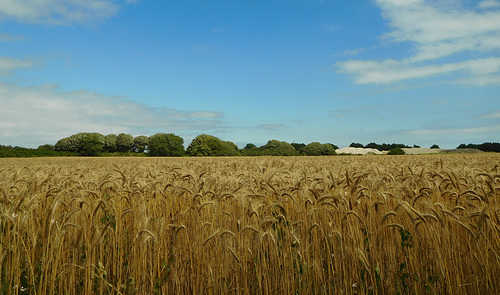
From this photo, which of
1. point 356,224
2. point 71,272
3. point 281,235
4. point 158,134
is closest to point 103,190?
point 71,272

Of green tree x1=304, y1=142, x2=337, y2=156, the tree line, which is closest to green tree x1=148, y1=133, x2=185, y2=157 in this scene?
the tree line

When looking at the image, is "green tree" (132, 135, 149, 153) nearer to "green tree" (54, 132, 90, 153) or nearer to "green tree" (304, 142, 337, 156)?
"green tree" (54, 132, 90, 153)

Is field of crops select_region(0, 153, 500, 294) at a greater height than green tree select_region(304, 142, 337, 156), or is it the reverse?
green tree select_region(304, 142, 337, 156)

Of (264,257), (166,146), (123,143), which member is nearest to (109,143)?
(123,143)

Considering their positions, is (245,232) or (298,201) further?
(298,201)

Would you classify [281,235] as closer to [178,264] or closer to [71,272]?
[178,264]

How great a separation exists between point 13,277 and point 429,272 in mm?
4178

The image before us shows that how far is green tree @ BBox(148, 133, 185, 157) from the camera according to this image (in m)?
75.9

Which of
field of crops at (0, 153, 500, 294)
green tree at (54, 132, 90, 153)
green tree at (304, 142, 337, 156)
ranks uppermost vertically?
green tree at (54, 132, 90, 153)

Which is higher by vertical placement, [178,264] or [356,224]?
[356,224]

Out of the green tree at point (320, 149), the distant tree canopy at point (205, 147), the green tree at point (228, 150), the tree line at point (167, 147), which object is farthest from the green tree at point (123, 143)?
the green tree at point (320, 149)

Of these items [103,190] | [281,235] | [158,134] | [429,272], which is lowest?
[429,272]

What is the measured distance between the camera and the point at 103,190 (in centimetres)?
526

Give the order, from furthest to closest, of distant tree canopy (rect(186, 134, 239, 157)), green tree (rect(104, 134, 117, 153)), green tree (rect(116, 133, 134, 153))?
green tree (rect(116, 133, 134, 153)) < green tree (rect(104, 134, 117, 153)) < distant tree canopy (rect(186, 134, 239, 157))
